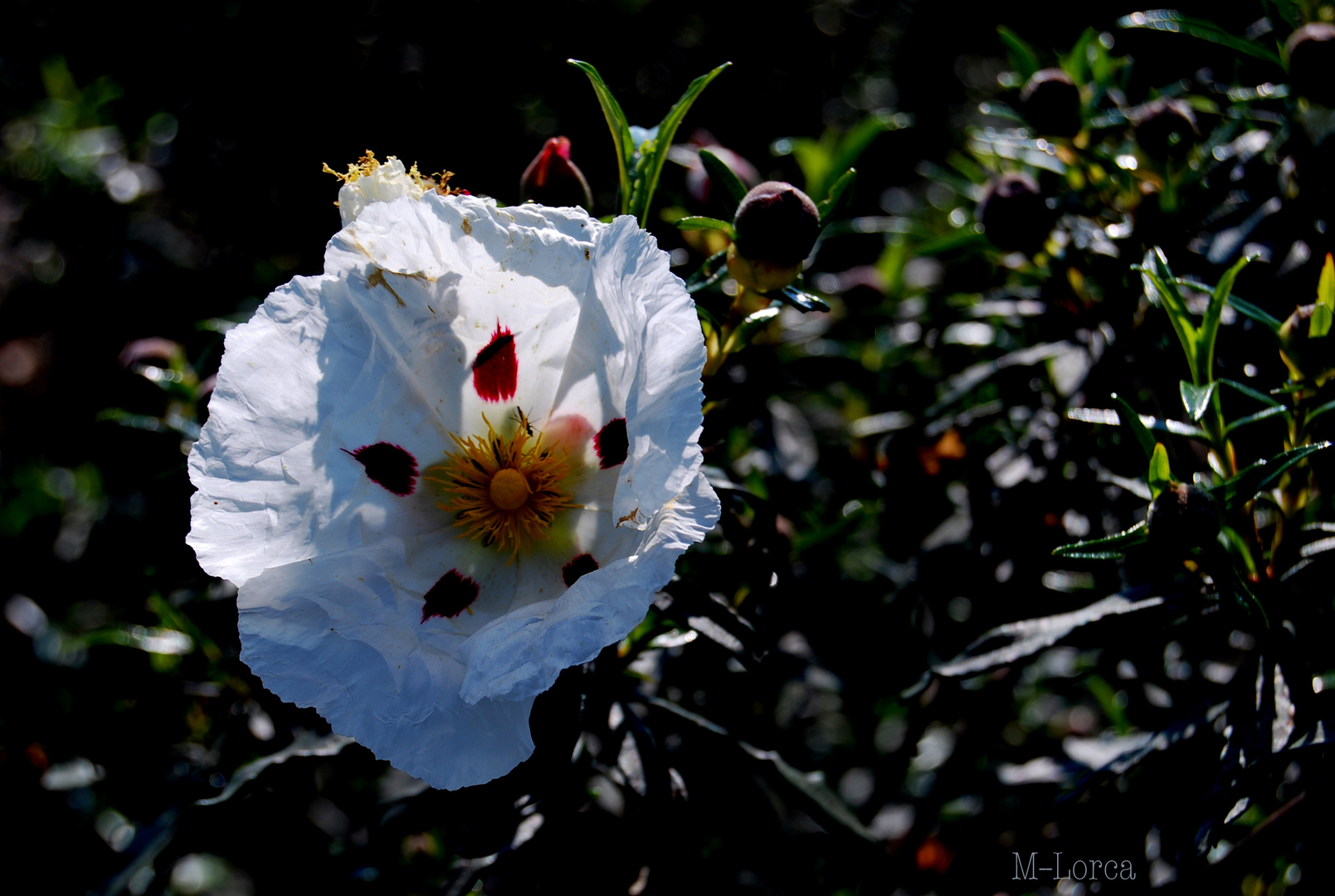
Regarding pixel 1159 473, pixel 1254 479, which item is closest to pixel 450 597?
pixel 1159 473

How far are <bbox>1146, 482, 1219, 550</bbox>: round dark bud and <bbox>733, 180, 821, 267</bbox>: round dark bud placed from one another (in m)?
0.59

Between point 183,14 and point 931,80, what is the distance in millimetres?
3098

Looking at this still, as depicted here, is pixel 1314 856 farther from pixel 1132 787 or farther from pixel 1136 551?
pixel 1136 551

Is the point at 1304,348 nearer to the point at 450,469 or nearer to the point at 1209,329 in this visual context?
the point at 1209,329

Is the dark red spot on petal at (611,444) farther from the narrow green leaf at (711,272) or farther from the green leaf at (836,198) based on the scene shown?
the green leaf at (836,198)

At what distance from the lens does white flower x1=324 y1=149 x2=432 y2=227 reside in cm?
116

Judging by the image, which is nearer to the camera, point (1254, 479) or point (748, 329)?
point (1254, 479)

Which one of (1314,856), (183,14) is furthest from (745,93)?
(1314,856)

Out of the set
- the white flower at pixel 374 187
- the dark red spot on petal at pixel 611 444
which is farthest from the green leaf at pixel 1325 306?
the white flower at pixel 374 187

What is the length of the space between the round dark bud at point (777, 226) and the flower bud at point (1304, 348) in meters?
0.71

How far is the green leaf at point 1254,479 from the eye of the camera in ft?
3.72

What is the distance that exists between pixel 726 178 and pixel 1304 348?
0.88m

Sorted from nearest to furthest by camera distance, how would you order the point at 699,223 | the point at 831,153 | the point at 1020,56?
the point at 699,223, the point at 1020,56, the point at 831,153

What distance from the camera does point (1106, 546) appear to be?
1184 mm
